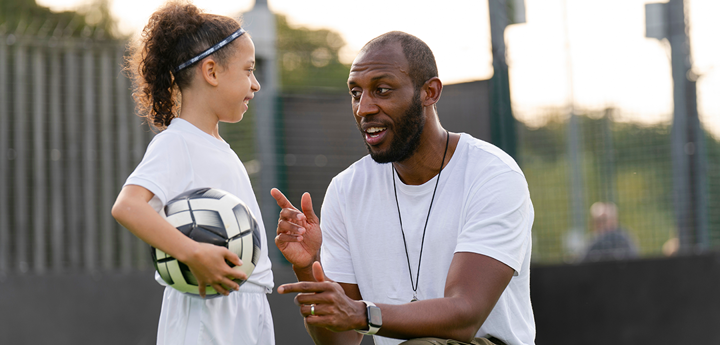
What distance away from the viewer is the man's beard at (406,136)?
10.4 ft

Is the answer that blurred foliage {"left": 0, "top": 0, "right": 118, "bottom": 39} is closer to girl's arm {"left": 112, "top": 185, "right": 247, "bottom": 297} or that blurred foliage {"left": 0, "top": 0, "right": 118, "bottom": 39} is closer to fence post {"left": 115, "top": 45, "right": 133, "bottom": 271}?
fence post {"left": 115, "top": 45, "right": 133, "bottom": 271}

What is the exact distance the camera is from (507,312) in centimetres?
300

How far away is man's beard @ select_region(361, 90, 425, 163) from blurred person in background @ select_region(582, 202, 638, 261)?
342 centimetres

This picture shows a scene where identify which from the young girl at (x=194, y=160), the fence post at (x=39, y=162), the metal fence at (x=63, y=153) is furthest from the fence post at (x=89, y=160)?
the young girl at (x=194, y=160)

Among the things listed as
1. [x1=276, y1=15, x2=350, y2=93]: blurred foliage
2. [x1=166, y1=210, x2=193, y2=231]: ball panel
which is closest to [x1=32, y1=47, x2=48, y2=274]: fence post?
[x1=276, y1=15, x2=350, y2=93]: blurred foliage

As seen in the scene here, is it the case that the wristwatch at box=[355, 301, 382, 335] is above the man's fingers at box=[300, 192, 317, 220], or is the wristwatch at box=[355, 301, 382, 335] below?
below

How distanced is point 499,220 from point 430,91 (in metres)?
0.75

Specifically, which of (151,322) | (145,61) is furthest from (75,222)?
(145,61)

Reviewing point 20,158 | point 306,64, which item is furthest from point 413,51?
point 20,158

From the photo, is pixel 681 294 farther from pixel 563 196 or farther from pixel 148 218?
pixel 148 218

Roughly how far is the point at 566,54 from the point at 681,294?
2.25 m

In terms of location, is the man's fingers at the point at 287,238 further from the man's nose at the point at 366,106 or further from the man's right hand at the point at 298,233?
the man's nose at the point at 366,106

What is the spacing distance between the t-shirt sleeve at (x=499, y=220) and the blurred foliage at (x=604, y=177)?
3.37 m

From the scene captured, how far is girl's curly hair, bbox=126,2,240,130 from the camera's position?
322 cm
